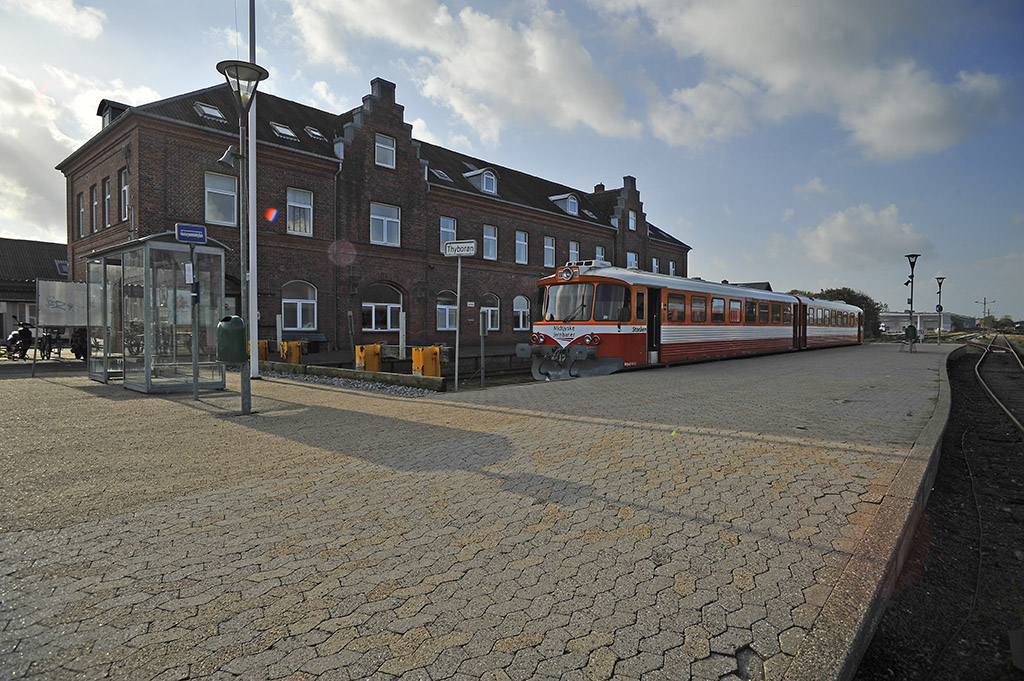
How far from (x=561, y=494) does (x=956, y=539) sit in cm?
339

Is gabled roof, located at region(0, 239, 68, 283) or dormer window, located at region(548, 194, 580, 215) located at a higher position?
dormer window, located at region(548, 194, 580, 215)

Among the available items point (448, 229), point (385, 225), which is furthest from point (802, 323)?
point (385, 225)

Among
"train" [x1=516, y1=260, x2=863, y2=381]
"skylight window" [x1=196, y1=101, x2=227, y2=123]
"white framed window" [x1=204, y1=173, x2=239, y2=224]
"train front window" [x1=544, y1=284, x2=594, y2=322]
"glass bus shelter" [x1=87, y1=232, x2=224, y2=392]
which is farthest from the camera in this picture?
"skylight window" [x1=196, y1=101, x2=227, y2=123]

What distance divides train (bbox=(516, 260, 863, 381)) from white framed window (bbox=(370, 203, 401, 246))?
11.3 metres

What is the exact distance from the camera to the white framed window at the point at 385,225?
24391 mm

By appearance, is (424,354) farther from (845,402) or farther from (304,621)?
(304,621)

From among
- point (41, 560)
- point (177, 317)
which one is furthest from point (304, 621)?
point (177, 317)

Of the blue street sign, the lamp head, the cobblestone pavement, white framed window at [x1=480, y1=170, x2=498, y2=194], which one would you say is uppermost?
white framed window at [x1=480, y1=170, x2=498, y2=194]

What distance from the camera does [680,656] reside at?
2.29 metres

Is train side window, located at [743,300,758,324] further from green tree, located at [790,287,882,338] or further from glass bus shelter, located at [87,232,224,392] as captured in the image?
green tree, located at [790,287,882,338]

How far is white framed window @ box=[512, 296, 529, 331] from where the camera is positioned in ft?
101

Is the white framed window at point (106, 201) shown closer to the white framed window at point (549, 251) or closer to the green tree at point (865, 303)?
the white framed window at point (549, 251)

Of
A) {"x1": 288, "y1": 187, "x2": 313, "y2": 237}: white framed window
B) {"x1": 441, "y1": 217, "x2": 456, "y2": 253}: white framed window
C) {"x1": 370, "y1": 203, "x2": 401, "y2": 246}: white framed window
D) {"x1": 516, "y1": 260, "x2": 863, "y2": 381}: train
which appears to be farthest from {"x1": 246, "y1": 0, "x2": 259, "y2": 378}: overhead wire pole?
{"x1": 441, "y1": 217, "x2": 456, "y2": 253}: white framed window

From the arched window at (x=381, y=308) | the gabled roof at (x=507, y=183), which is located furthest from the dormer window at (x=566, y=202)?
the arched window at (x=381, y=308)
